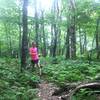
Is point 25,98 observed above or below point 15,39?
below

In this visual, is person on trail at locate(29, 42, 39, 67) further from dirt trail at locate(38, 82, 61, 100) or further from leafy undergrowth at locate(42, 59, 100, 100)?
dirt trail at locate(38, 82, 61, 100)

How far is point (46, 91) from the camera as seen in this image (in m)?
12.1

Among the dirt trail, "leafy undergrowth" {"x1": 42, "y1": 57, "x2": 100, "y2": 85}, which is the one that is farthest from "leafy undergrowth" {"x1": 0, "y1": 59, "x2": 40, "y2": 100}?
"leafy undergrowth" {"x1": 42, "y1": 57, "x2": 100, "y2": 85}

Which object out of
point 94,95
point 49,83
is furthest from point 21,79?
point 94,95

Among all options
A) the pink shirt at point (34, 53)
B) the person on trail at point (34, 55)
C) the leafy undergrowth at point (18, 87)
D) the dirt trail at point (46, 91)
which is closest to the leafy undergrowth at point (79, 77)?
the dirt trail at point (46, 91)

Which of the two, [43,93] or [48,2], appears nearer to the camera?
[43,93]

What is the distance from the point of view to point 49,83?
1397 centimetres

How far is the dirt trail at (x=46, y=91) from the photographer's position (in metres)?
10.7

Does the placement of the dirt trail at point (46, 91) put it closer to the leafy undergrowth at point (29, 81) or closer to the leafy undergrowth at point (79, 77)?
the leafy undergrowth at point (29, 81)

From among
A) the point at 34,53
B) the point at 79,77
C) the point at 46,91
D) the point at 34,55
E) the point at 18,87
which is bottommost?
the point at 46,91

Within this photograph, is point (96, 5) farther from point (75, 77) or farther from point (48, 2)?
point (48, 2)

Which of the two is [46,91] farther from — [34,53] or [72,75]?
[34,53]

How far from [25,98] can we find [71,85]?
219cm

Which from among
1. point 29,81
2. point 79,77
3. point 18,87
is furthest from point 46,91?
point 79,77
